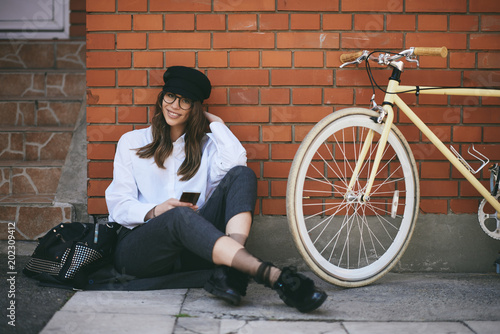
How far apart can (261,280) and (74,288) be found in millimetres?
1035

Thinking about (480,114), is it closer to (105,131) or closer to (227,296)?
(227,296)

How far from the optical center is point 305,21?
Answer: 9.84ft

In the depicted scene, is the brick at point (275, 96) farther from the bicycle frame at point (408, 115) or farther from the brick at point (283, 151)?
the bicycle frame at point (408, 115)

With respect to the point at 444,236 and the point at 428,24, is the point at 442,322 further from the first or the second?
the point at 428,24

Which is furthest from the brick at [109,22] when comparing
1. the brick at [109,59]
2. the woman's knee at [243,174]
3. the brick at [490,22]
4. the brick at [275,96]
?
the brick at [490,22]

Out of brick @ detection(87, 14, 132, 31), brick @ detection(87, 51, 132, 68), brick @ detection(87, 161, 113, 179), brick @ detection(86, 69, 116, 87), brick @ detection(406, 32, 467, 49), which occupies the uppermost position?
brick @ detection(87, 14, 132, 31)

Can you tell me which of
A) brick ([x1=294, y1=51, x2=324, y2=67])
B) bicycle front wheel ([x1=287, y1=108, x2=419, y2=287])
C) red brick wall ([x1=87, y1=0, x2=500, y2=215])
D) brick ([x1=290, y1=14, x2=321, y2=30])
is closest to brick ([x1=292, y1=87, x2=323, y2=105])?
red brick wall ([x1=87, y1=0, x2=500, y2=215])

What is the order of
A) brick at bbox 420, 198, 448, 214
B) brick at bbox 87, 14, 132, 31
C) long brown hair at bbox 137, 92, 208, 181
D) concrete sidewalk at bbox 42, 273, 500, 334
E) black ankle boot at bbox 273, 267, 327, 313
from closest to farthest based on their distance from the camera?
concrete sidewalk at bbox 42, 273, 500, 334 < black ankle boot at bbox 273, 267, 327, 313 < long brown hair at bbox 137, 92, 208, 181 < brick at bbox 87, 14, 132, 31 < brick at bbox 420, 198, 448, 214

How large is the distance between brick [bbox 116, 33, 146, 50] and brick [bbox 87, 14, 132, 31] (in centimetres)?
5

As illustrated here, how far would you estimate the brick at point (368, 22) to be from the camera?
3.00 meters

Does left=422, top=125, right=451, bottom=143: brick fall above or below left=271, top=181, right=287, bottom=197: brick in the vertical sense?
above

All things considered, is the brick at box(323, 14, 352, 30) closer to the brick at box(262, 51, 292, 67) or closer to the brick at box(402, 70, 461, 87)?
the brick at box(262, 51, 292, 67)

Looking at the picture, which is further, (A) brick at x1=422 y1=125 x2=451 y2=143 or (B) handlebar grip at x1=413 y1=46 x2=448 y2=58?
(A) brick at x1=422 y1=125 x2=451 y2=143

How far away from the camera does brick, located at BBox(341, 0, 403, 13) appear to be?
300cm
